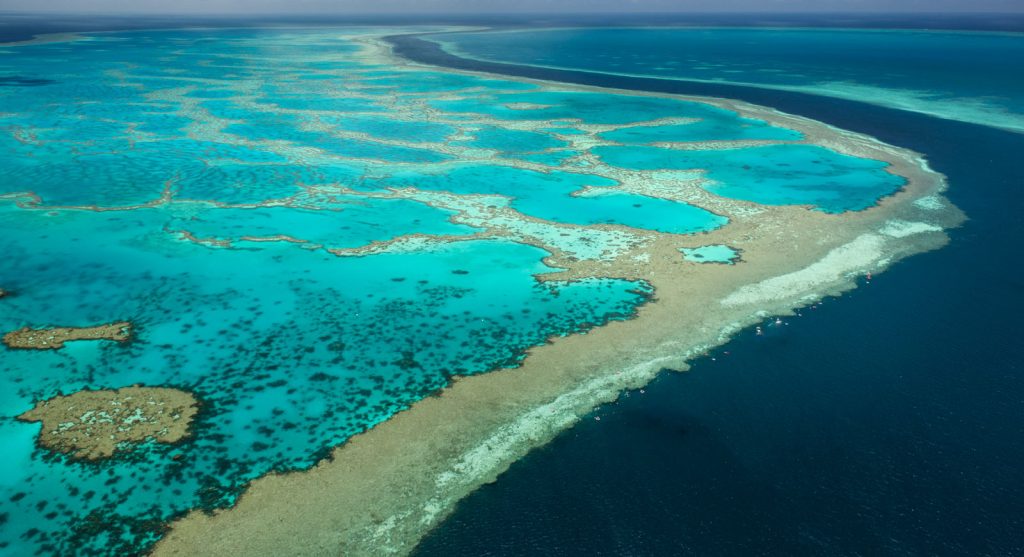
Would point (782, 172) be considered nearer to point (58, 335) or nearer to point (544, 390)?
point (544, 390)

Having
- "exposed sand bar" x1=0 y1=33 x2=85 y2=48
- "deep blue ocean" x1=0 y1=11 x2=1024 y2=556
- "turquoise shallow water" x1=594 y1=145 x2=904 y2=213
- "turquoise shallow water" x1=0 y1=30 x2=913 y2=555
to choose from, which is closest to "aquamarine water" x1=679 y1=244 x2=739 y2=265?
"turquoise shallow water" x1=0 y1=30 x2=913 y2=555

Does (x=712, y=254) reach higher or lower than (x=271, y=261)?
higher

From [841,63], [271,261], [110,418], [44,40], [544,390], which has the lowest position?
[110,418]

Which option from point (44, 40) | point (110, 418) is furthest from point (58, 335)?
point (44, 40)

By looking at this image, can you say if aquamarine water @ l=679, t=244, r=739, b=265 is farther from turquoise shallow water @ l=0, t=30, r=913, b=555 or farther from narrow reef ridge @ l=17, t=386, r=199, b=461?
narrow reef ridge @ l=17, t=386, r=199, b=461

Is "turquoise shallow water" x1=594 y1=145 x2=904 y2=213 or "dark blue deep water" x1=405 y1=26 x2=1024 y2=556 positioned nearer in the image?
"dark blue deep water" x1=405 y1=26 x2=1024 y2=556

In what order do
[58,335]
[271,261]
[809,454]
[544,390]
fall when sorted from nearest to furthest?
[809,454], [544,390], [58,335], [271,261]
